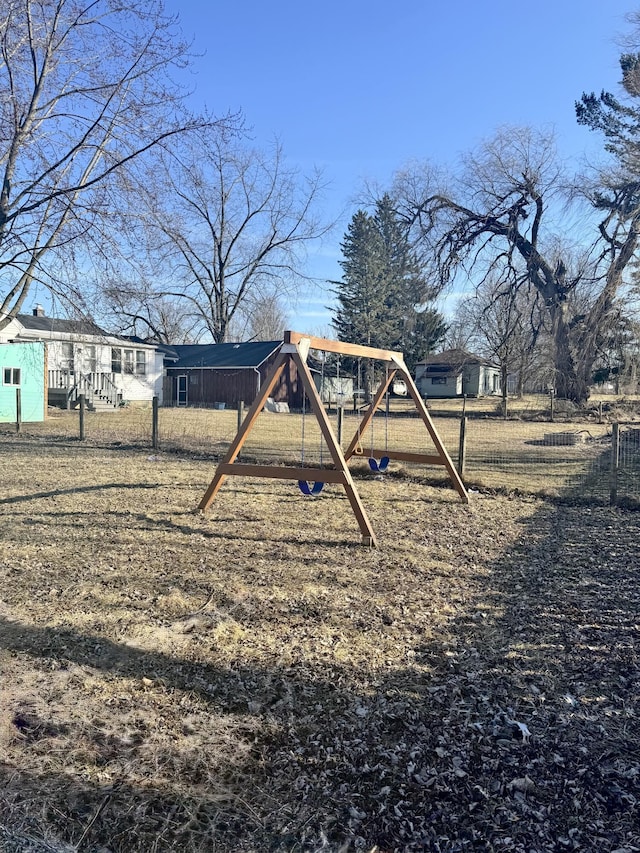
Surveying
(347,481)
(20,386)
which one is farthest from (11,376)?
(347,481)

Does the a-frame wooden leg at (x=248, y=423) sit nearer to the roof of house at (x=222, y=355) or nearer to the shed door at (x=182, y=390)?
the roof of house at (x=222, y=355)

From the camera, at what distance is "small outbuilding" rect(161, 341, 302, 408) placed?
33.7m

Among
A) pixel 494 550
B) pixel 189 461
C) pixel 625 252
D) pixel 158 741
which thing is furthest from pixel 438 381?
pixel 158 741

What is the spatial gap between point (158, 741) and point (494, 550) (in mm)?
4234

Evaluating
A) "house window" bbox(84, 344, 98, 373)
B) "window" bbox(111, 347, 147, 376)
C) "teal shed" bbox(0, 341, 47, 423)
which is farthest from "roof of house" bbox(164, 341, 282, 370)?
"teal shed" bbox(0, 341, 47, 423)

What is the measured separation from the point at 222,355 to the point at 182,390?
3.18 meters

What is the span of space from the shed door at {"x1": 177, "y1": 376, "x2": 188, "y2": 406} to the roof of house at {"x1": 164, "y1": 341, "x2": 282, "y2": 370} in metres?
0.80

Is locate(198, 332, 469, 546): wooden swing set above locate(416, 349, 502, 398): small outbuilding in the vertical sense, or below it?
below

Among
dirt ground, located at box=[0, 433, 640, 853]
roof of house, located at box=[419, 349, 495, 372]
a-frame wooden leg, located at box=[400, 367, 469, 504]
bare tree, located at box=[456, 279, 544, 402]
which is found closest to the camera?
dirt ground, located at box=[0, 433, 640, 853]

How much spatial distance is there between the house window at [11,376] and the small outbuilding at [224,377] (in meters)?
14.2

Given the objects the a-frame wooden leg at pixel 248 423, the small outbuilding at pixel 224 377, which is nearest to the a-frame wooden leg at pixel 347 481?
the a-frame wooden leg at pixel 248 423

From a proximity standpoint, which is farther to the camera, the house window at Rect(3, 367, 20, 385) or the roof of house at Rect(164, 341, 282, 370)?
the roof of house at Rect(164, 341, 282, 370)

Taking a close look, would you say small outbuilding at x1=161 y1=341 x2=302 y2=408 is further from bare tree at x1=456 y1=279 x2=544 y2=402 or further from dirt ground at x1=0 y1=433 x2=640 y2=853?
dirt ground at x1=0 y1=433 x2=640 y2=853

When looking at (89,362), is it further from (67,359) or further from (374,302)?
(374,302)
